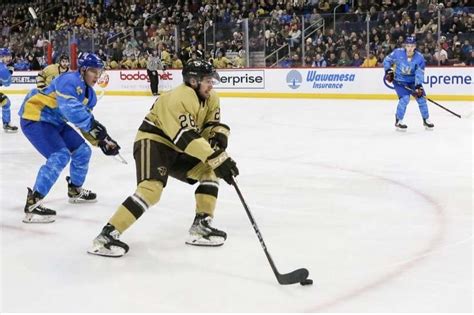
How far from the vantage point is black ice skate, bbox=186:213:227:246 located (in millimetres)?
3635

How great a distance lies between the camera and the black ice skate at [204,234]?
3.63 metres

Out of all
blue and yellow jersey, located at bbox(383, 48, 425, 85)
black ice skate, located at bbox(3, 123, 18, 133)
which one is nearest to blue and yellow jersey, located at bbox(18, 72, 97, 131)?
black ice skate, located at bbox(3, 123, 18, 133)

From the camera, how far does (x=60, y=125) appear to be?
14.5 feet

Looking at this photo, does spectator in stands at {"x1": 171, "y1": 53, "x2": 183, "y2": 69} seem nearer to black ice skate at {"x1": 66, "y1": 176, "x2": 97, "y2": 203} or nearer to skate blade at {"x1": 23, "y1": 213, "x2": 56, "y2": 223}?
black ice skate at {"x1": 66, "y1": 176, "x2": 97, "y2": 203}

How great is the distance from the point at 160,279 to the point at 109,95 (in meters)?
13.6

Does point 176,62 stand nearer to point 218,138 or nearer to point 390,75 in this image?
point 390,75

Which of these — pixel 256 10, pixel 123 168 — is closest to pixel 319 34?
pixel 256 10

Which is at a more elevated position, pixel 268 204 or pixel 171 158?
pixel 171 158

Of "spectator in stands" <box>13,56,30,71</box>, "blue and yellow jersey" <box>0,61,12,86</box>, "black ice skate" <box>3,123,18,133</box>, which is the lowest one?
"spectator in stands" <box>13,56,30,71</box>

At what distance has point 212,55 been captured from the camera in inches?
590

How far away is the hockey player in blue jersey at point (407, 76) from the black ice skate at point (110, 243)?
18.7 feet

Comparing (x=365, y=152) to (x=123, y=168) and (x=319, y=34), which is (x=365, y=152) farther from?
(x=319, y=34)

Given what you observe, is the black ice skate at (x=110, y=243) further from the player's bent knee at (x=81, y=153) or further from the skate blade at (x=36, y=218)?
the player's bent knee at (x=81, y=153)

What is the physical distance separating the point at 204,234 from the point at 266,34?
10931 mm
